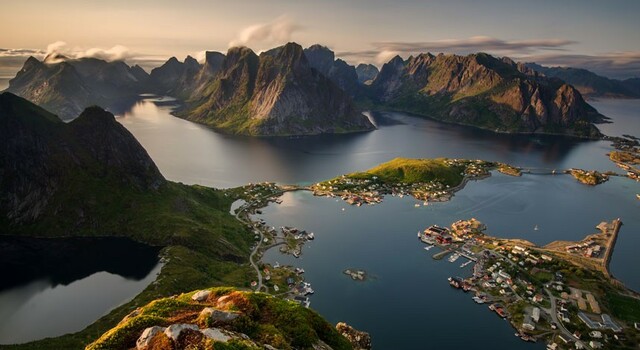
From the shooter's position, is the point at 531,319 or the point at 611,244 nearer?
the point at 531,319

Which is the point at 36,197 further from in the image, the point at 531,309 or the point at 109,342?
the point at 531,309

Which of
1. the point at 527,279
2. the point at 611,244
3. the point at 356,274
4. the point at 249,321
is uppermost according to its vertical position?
the point at 249,321

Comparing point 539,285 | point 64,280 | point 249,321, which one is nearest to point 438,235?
point 539,285

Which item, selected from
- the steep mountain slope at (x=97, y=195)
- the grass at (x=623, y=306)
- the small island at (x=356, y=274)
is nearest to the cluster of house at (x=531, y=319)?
the grass at (x=623, y=306)

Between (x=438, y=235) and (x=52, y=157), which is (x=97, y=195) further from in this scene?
(x=438, y=235)

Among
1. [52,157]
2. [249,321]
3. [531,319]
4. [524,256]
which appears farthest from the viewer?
[52,157]

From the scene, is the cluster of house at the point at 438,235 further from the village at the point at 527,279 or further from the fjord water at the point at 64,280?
the fjord water at the point at 64,280

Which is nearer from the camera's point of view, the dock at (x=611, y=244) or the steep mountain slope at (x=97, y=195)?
the dock at (x=611, y=244)
